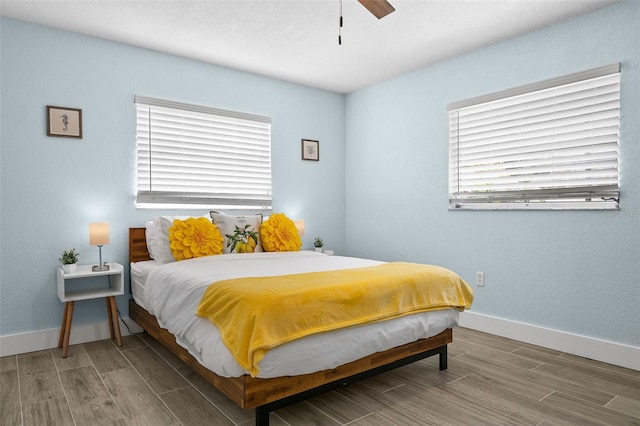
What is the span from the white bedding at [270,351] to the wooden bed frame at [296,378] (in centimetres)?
7

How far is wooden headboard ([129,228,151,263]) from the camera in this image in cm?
365

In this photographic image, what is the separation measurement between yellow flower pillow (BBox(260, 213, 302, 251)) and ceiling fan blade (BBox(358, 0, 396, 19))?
7.03ft

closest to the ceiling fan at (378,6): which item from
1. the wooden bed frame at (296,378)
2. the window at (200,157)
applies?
the wooden bed frame at (296,378)

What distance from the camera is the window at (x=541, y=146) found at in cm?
304

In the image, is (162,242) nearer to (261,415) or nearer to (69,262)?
(69,262)

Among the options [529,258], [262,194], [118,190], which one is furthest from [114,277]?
[529,258]

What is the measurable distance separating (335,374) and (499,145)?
2575mm

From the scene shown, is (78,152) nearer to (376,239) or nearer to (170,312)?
(170,312)

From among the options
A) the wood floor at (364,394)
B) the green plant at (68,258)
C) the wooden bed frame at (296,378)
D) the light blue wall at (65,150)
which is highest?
the light blue wall at (65,150)

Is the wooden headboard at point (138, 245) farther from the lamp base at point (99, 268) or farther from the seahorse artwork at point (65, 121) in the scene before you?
the seahorse artwork at point (65, 121)

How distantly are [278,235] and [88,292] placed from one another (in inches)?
64.7

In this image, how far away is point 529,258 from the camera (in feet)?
11.3

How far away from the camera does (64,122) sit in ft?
11.2

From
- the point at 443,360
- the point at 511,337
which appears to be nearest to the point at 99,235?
the point at 443,360
